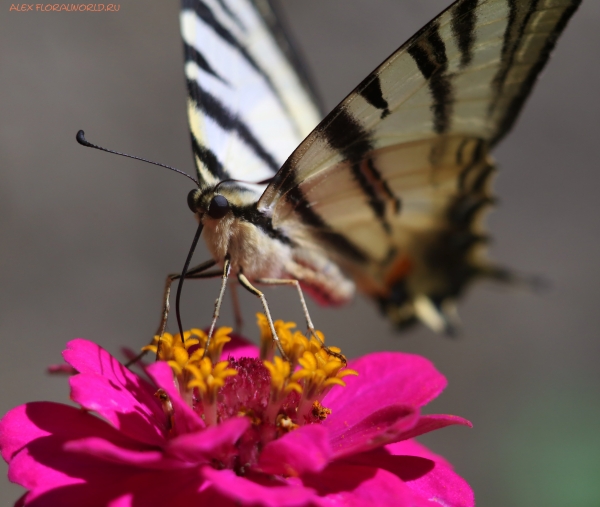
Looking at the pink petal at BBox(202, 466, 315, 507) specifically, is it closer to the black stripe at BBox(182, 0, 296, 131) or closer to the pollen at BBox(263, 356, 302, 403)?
the pollen at BBox(263, 356, 302, 403)

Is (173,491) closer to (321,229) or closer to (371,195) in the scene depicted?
(321,229)

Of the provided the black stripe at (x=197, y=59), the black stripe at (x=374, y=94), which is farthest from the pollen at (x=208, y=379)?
the black stripe at (x=197, y=59)

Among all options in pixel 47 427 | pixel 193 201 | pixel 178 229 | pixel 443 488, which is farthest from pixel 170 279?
pixel 178 229

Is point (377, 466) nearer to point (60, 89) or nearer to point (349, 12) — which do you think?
point (60, 89)

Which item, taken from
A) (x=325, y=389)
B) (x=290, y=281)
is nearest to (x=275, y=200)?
(x=290, y=281)

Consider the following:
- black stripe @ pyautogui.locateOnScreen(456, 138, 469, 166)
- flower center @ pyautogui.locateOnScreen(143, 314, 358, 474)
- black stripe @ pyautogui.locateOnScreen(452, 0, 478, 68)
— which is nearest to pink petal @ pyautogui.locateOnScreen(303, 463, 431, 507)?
flower center @ pyautogui.locateOnScreen(143, 314, 358, 474)

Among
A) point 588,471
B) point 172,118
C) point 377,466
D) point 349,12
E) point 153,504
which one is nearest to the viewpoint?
point 153,504
